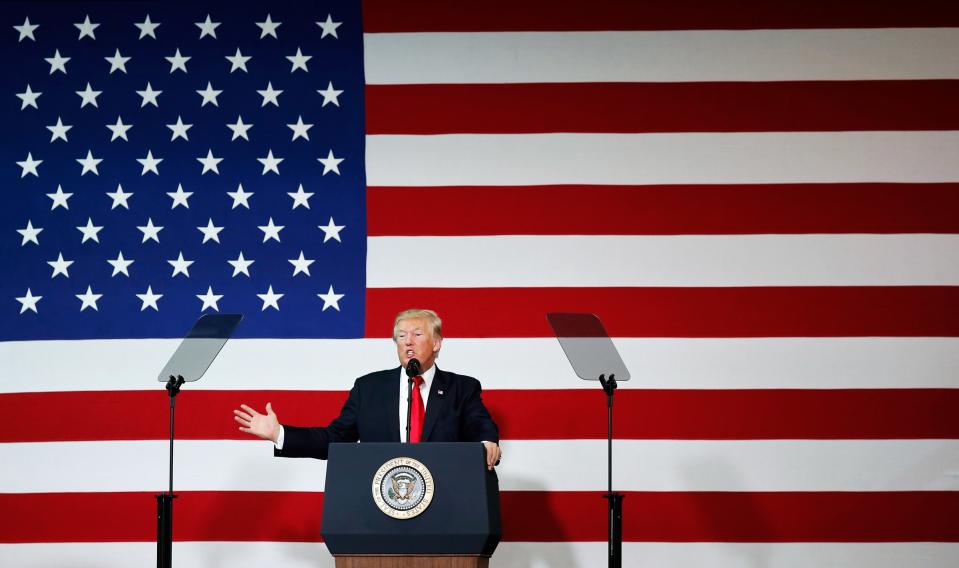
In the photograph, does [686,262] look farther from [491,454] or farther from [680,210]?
[491,454]

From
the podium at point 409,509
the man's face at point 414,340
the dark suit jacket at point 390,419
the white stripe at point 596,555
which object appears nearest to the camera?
the podium at point 409,509

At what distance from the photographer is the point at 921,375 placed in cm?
432

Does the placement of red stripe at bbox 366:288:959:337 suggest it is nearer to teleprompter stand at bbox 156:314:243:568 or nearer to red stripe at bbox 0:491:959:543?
red stripe at bbox 0:491:959:543

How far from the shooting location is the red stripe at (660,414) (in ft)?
14.1

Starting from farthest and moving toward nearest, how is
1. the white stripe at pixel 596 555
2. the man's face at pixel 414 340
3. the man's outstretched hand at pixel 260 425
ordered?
1. the white stripe at pixel 596 555
2. the man's face at pixel 414 340
3. the man's outstretched hand at pixel 260 425

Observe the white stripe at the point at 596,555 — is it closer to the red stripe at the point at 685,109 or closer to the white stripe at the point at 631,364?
the white stripe at the point at 631,364

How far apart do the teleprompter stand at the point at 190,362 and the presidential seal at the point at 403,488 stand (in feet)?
3.34

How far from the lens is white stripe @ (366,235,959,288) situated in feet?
14.3

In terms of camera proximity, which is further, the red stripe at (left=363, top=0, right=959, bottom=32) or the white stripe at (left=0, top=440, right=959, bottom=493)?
the red stripe at (left=363, top=0, right=959, bottom=32)

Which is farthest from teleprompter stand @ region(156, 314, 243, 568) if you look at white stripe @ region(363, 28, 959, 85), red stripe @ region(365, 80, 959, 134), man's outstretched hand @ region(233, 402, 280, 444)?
white stripe @ region(363, 28, 959, 85)

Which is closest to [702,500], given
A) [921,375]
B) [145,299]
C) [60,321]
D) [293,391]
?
[921,375]

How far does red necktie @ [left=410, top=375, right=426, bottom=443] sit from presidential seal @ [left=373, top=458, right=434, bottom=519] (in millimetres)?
556

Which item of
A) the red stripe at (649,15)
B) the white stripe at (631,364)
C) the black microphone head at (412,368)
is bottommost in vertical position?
the white stripe at (631,364)

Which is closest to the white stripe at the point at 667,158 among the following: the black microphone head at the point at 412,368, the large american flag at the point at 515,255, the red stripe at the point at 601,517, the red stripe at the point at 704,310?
the large american flag at the point at 515,255
